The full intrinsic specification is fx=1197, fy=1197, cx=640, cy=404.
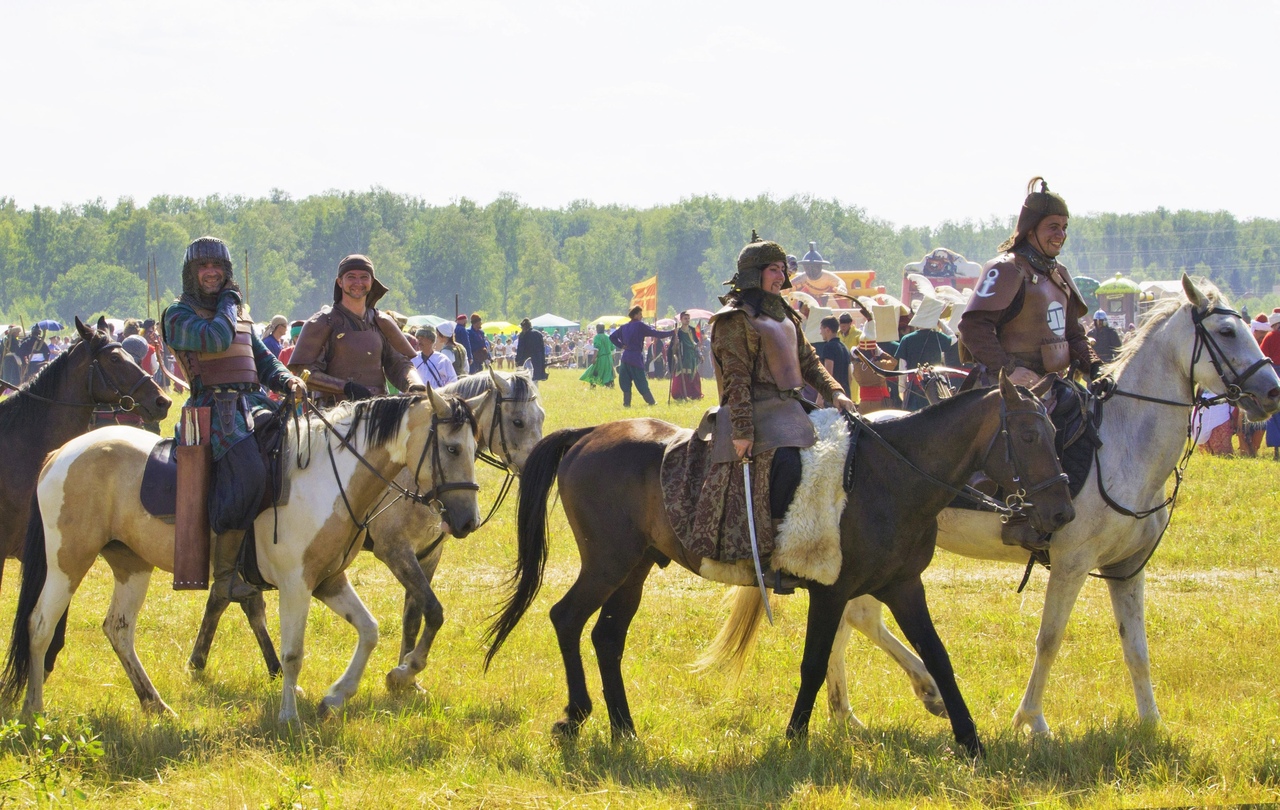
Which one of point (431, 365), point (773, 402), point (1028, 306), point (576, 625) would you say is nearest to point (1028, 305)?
point (1028, 306)

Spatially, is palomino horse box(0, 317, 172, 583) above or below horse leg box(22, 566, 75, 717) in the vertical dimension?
above

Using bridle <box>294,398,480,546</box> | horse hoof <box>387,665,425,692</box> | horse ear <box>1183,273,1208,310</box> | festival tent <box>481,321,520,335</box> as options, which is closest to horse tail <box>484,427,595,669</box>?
bridle <box>294,398,480,546</box>

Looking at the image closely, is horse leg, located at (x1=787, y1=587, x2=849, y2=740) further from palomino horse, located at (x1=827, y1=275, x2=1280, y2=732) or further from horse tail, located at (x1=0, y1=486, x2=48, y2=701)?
horse tail, located at (x1=0, y1=486, x2=48, y2=701)

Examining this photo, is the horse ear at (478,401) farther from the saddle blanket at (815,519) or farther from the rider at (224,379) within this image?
the saddle blanket at (815,519)

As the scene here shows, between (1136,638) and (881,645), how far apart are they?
52.3 inches

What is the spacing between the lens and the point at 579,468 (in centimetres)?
625

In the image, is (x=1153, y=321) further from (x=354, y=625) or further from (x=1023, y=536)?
(x=354, y=625)

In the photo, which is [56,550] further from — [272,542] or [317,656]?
[317,656]

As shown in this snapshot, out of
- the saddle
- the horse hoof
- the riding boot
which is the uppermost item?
the saddle

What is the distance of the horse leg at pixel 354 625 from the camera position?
249 inches

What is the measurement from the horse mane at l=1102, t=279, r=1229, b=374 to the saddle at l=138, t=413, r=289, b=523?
4.51 metres

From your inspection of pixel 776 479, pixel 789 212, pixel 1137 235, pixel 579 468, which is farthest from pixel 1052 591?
pixel 1137 235

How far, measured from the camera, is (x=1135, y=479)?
20.5 feet

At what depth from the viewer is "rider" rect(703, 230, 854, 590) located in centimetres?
572
